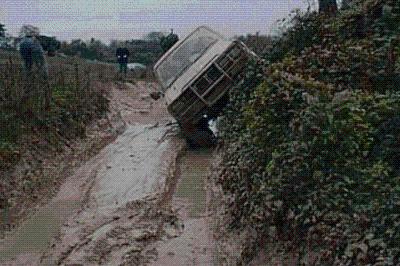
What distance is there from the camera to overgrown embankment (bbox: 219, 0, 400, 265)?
17.9ft

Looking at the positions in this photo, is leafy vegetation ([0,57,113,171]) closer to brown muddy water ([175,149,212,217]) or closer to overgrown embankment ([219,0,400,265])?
brown muddy water ([175,149,212,217])

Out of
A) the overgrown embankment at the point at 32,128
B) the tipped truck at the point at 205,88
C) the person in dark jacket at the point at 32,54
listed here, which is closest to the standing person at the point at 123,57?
the overgrown embankment at the point at 32,128

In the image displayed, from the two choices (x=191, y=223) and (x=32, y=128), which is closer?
(x=191, y=223)

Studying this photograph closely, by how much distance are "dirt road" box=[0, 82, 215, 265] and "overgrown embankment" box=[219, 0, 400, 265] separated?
0.69 meters

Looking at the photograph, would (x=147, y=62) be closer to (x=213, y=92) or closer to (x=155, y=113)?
(x=155, y=113)

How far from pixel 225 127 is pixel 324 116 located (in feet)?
22.0

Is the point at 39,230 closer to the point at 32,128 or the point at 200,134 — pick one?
the point at 32,128

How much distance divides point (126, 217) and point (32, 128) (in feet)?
15.5

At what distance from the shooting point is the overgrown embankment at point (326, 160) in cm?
547

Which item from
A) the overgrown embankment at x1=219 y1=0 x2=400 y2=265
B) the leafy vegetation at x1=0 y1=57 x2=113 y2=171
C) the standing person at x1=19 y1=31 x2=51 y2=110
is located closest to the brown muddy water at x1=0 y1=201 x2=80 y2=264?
the leafy vegetation at x1=0 y1=57 x2=113 y2=171

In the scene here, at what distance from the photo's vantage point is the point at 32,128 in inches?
524

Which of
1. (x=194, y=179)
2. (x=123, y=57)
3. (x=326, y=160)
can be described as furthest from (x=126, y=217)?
(x=123, y=57)

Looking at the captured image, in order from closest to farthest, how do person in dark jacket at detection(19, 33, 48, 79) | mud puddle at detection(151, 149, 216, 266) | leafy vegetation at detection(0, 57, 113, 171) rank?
mud puddle at detection(151, 149, 216, 266) → leafy vegetation at detection(0, 57, 113, 171) → person in dark jacket at detection(19, 33, 48, 79)

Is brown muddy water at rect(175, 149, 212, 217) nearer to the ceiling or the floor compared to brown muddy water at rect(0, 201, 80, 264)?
nearer to the floor
